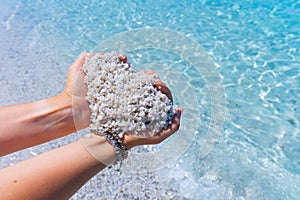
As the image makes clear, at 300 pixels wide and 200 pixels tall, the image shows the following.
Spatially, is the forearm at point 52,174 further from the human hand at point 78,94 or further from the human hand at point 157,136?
the human hand at point 78,94

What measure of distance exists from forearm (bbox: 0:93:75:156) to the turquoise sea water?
0.53 meters

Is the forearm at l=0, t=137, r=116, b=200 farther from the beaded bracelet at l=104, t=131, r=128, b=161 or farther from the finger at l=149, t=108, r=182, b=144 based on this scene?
the finger at l=149, t=108, r=182, b=144

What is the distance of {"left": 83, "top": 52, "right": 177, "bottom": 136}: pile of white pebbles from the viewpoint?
47.8 inches

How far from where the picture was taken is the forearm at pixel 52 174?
0.99m

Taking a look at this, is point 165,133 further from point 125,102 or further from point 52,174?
point 52,174

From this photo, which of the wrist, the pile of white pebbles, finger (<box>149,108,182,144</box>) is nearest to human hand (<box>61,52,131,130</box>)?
the pile of white pebbles

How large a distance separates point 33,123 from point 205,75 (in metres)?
0.93

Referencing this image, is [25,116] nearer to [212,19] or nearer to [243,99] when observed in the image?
[243,99]

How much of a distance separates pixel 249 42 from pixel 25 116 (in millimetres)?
2503

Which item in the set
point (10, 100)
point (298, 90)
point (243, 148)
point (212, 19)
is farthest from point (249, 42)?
point (10, 100)

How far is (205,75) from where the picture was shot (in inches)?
70.9

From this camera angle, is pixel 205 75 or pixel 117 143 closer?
pixel 117 143

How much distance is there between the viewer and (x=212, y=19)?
143 inches

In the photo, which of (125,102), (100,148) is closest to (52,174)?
Answer: (100,148)
